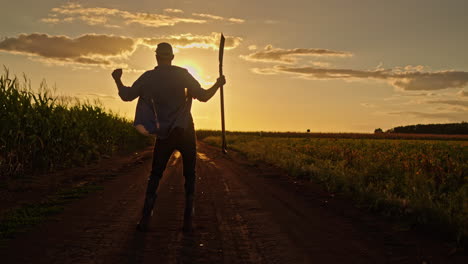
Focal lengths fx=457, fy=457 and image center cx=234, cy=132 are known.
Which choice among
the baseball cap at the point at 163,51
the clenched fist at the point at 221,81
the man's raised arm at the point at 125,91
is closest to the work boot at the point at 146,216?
the man's raised arm at the point at 125,91

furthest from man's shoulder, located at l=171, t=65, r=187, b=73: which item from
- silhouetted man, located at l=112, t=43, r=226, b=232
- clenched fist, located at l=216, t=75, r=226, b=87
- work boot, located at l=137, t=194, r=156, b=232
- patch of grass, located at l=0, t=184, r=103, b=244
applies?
patch of grass, located at l=0, t=184, r=103, b=244

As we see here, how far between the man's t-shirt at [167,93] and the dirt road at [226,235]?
1.48 meters

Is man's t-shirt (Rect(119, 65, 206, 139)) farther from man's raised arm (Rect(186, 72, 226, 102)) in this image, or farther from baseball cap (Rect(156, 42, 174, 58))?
baseball cap (Rect(156, 42, 174, 58))

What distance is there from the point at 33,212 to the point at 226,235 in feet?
12.5

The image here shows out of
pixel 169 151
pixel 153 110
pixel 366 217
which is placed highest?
pixel 153 110

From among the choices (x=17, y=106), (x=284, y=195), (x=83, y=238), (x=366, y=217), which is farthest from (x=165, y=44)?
(x=17, y=106)

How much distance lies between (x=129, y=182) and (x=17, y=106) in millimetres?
4414

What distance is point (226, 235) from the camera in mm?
6055

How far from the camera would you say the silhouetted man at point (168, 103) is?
237 inches

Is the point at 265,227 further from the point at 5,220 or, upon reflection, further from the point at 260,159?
the point at 260,159

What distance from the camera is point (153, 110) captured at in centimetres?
604

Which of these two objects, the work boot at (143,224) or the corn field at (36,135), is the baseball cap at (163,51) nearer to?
the work boot at (143,224)

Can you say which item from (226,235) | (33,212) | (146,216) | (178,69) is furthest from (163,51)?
(33,212)

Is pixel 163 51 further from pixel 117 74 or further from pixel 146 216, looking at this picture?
pixel 146 216
